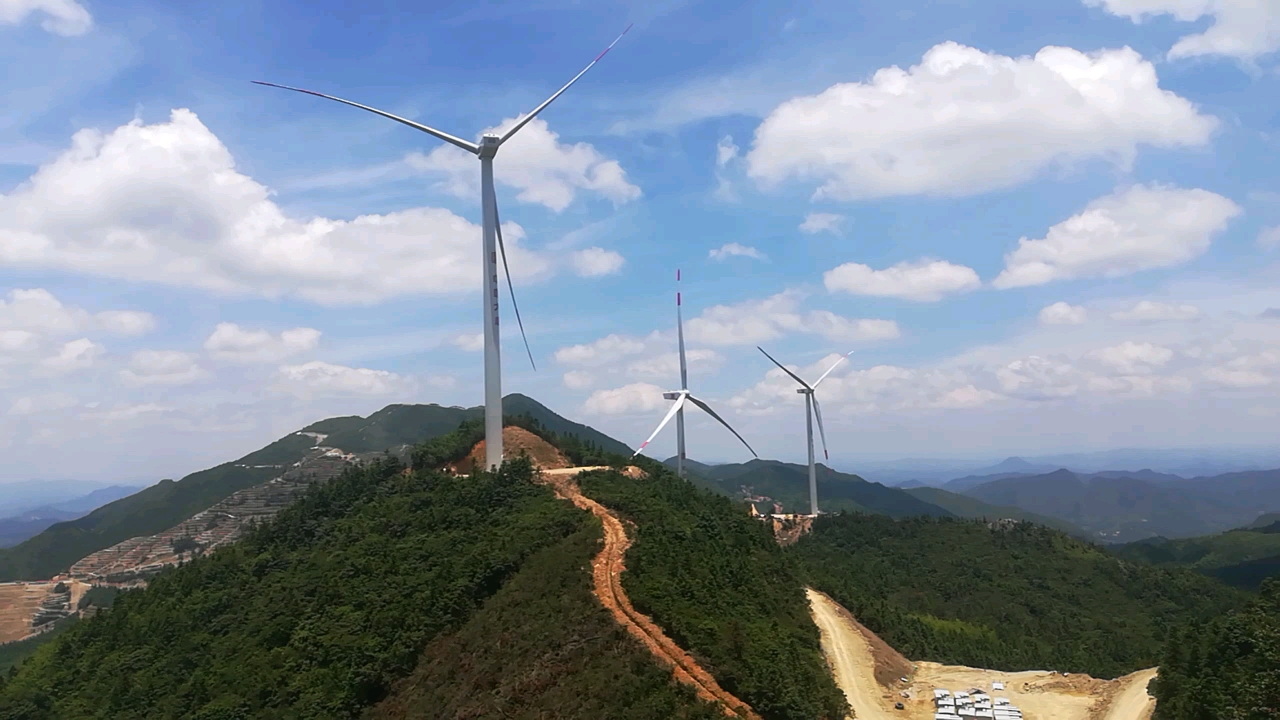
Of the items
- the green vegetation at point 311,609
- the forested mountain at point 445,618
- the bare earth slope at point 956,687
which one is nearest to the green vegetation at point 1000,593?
the bare earth slope at point 956,687

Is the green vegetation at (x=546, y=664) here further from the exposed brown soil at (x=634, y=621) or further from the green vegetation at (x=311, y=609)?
the green vegetation at (x=311, y=609)

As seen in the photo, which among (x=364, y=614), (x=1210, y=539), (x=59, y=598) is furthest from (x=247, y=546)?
(x=1210, y=539)

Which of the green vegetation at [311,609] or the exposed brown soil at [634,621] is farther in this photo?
the green vegetation at [311,609]


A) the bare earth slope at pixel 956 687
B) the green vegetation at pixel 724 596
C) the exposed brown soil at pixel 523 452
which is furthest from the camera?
the exposed brown soil at pixel 523 452

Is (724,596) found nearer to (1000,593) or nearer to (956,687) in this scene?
(956,687)

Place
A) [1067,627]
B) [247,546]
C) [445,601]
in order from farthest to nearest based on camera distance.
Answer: [1067,627]
[247,546]
[445,601]

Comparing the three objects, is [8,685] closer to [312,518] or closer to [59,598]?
[312,518]
